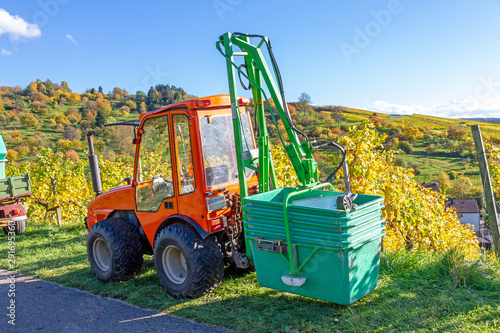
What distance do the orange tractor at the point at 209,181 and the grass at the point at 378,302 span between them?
0.91 ft

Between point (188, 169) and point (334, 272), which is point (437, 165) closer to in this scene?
point (188, 169)

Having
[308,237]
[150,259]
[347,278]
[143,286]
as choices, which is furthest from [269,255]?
[150,259]

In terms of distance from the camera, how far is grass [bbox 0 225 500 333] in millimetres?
3289

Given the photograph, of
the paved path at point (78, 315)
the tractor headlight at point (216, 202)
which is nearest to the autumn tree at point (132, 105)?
the paved path at point (78, 315)

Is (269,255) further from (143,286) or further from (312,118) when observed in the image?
(312,118)

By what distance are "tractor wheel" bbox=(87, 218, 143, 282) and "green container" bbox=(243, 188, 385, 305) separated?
1.93 metres

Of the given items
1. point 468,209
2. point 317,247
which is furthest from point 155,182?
point 468,209

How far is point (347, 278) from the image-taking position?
336cm

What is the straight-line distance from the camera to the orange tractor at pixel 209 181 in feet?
13.8

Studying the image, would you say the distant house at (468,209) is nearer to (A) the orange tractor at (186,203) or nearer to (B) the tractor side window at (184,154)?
(A) the orange tractor at (186,203)

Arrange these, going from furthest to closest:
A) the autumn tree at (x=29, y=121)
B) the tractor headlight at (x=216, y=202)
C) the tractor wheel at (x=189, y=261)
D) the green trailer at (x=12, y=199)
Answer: the autumn tree at (x=29, y=121) → the green trailer at (x=12, y=199) → the tractor headlight at (x=216, y=202) → the tractor wheel at (x=189, y=261)

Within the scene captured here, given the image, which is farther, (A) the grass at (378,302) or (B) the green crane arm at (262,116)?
(B) the green crane arm at (262,116)

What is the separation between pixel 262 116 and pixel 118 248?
8.32 feet

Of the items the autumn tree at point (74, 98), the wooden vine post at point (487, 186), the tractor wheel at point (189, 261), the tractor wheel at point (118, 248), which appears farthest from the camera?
the autumn tree at point (74, 98)
